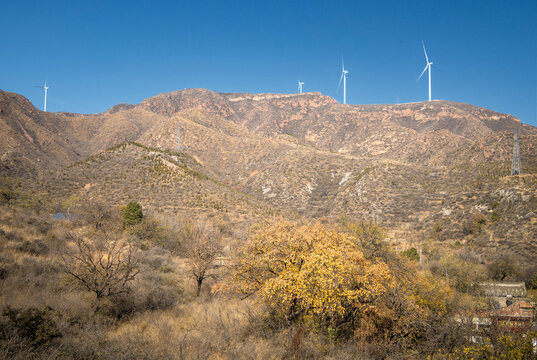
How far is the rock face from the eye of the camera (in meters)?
45.7

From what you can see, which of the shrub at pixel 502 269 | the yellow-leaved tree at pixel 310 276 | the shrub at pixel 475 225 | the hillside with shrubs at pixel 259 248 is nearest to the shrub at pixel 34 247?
the hillside with shrubs at pixel 259 248

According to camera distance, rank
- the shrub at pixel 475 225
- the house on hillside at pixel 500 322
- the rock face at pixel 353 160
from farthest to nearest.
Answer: the rock face at pixel 353 160
the shrub at pixel 475 225
the house on hillside at pixel 500 322

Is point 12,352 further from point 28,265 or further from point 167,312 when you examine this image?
point 28,265

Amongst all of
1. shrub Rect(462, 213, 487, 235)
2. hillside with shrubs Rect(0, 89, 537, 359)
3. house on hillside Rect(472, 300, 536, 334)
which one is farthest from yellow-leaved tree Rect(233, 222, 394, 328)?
shrub Rect(462, 213, 487, 235)

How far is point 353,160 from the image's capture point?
81.2 m

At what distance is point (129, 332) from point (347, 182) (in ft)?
213

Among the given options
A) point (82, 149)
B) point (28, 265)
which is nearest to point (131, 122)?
point (82, 149)

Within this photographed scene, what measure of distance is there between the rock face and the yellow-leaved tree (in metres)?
34.4

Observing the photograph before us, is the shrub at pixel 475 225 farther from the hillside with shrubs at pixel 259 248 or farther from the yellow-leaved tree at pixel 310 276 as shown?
the yellow-leaved tree at pixel 310 276

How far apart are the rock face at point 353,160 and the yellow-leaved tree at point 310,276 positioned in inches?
1353

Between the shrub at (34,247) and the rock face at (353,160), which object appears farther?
the rock face at (353,160)

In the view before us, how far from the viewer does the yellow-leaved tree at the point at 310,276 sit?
9.91 m

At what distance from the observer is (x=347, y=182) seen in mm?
70875

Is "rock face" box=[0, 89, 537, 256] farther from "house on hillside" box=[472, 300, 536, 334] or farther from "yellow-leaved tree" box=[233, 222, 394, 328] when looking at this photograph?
"yellow-leaved tree" box=[233, 222, 394, 328]
